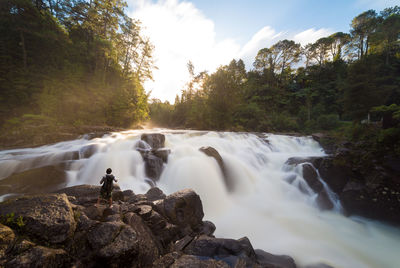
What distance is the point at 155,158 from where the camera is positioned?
7.85 m

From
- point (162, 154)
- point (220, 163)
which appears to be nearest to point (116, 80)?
point (162, 154)

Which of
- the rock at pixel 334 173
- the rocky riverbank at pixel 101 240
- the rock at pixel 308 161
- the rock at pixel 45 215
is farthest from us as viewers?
the rock at pixel 308 161

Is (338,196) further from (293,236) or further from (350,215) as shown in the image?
(293,236)

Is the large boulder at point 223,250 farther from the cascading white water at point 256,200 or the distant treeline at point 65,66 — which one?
the distant treeline at point 65,66

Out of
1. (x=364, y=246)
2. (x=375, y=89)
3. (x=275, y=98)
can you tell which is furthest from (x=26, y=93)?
(x=275, y=98)

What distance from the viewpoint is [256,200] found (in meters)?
7.57

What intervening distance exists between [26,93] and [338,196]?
23575mm

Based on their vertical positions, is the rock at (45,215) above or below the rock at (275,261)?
above

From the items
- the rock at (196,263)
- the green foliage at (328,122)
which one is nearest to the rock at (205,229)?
the rock at (196,263)

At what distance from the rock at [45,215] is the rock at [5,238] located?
0.18 metres

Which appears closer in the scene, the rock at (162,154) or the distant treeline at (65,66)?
the rock at (162,154)

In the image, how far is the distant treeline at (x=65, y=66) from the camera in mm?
13102

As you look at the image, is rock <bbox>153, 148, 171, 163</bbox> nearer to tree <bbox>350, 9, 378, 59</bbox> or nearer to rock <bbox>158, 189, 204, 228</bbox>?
rock <bbox>158, 189, 204, 228</bbox>

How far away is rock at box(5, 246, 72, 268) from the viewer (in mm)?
1775
